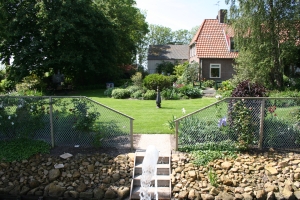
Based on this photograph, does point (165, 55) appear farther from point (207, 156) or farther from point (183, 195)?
point (183, 195)

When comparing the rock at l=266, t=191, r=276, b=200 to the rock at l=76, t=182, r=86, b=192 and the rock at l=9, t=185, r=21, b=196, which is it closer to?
the rock at l=76, t=182, r=86, b=192

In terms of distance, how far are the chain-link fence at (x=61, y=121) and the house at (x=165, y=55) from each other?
3634cm

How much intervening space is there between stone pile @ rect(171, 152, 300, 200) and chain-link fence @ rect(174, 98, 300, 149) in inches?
16.1

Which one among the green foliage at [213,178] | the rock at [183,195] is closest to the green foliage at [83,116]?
the rock at [183,195]

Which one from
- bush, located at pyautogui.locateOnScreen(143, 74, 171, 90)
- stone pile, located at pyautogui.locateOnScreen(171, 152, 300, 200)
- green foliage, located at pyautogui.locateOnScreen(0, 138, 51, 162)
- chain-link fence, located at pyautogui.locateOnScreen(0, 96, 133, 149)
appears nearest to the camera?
stone pile, located at pyautogui.locateOnScreen(171, 152, 300, 200)

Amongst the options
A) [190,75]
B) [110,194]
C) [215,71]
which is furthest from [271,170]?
[215,71]

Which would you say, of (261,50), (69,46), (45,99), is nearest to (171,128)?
(45,99)

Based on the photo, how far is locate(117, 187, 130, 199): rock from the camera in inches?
242

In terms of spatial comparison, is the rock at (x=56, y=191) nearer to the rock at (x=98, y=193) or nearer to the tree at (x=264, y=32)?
the rock at (x=98, y=193)

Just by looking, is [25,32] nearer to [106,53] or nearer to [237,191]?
[106,53]

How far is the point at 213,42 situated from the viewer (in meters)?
26.8

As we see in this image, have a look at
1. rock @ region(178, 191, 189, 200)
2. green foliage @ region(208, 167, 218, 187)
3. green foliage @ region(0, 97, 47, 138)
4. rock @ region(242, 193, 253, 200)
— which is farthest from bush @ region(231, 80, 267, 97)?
green foliage @ region(0, 97, 47, 138)

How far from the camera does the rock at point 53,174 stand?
6664mm

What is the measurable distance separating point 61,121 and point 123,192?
2.91 metres
